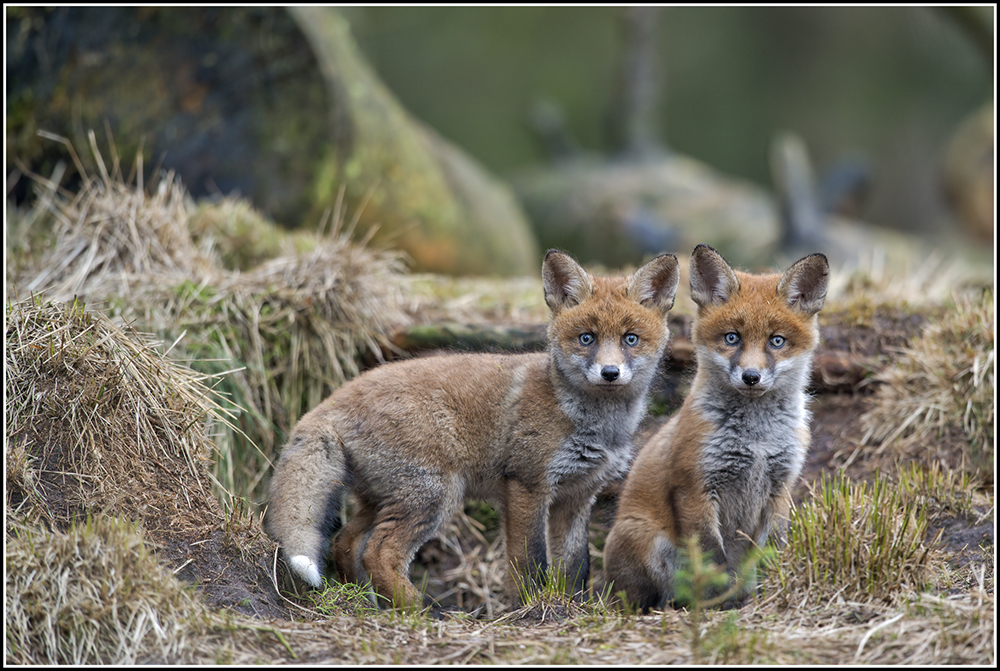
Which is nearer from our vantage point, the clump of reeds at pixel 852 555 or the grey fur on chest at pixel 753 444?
the clump of reeds at pixel 852 555

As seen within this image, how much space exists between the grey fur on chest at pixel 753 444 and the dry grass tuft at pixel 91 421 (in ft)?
7.12

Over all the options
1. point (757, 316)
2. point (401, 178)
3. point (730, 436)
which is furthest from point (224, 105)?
point (730, 436)

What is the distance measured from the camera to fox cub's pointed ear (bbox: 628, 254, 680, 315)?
379cm

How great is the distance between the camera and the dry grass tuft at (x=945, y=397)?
436cm

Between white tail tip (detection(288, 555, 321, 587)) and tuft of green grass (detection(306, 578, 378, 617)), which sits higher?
white tail tip (detection(288, 555, 321, 587))

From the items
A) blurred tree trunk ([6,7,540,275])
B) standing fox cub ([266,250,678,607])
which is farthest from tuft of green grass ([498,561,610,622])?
blurred tree trunk ([6,7,540,275])

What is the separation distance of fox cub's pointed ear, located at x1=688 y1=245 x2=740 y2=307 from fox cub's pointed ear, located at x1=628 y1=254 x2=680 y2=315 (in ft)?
0.51

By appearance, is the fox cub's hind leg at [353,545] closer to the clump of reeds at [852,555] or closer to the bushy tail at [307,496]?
the bushy tail at [307,496]

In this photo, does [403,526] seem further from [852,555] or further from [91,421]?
[852,555]

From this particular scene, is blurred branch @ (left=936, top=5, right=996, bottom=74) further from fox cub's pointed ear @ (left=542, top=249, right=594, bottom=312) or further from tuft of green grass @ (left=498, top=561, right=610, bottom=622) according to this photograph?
tuft of green grass @ (left=498, top=561, right=610, bottom=622)

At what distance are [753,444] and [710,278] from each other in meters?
0.74

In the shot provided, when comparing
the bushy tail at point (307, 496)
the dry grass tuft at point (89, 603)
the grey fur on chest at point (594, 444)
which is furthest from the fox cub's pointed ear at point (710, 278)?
the dry grass tuft at point (89, 603)

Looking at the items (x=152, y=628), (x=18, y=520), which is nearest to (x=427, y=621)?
(x=152, y=628)

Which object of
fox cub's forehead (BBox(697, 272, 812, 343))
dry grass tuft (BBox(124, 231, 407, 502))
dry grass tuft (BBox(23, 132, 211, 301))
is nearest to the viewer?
fox cub's forehead (BBox(697, 272, 812, 343))
